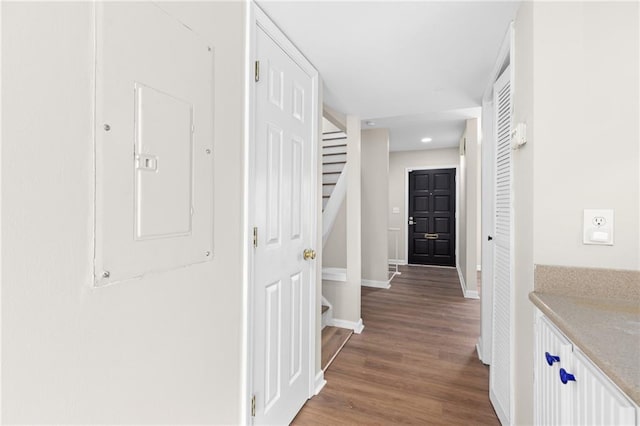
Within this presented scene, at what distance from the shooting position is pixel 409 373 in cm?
233

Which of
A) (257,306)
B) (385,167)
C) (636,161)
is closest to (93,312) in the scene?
(257,306)

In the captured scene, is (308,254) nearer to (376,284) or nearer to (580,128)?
(580,128)

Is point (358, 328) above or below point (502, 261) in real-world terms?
below

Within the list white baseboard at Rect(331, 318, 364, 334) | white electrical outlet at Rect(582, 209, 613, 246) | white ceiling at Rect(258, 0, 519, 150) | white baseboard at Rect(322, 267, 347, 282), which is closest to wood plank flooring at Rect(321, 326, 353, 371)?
white baseboard at Rect(331, 318, 364, 334)

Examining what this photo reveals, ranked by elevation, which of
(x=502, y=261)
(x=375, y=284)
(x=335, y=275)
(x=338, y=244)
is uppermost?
(x=502, y=261)

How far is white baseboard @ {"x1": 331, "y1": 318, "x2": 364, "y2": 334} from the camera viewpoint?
10.2 feet

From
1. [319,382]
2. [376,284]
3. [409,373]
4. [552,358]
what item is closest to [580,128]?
[552,358]

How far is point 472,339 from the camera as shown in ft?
9.61

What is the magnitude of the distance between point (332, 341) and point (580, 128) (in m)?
2.42

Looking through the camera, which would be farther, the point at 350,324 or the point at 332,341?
the point at 350,324

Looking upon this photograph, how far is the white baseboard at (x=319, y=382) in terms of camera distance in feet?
6.89

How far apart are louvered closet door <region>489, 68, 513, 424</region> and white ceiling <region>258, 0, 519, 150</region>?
306 mm

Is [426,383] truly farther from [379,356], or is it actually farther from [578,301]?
[578,301]

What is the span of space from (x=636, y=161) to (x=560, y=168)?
0.23 meters
